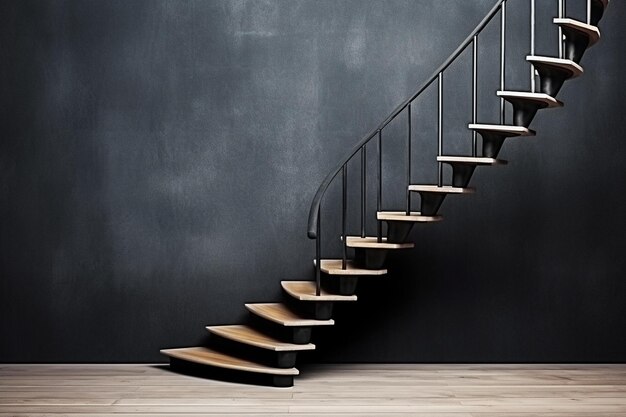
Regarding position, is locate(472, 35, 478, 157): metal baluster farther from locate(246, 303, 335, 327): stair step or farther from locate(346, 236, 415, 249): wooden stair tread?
locate(246, 303, 335, 327): stair step

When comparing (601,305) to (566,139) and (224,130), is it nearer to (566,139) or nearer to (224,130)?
(566,139)

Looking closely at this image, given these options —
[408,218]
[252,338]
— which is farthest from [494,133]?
[252,338]

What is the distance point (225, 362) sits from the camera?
6.05m

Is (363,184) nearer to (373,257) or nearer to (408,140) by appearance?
(408,140)

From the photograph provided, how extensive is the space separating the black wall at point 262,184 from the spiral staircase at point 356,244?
0.41 meters

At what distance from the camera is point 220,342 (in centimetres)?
668

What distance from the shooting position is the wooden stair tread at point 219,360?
5828mm

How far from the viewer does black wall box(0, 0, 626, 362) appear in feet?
22.3

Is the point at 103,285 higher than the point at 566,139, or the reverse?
the point at 566,139

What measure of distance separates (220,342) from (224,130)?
172 cm

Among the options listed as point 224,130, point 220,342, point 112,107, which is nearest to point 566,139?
point 224,130

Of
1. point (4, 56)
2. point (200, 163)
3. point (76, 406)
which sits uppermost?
point (4, 56)

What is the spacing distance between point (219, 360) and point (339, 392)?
995mm

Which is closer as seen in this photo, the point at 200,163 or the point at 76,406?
the point at 76,406
